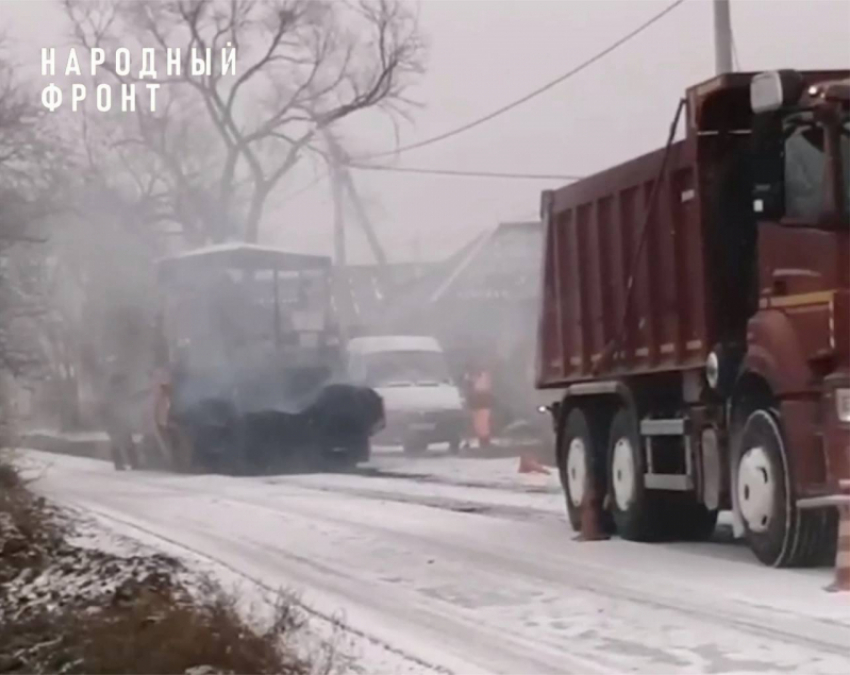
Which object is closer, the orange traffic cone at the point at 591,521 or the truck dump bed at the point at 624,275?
the truck dump bed at the point at 624,275

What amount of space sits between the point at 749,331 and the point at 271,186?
2914 cm

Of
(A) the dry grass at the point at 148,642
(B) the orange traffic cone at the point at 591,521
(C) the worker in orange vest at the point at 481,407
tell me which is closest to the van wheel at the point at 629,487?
(B) the orange traffic cone at the point at 591,521

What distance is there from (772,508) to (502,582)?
178 centimetres

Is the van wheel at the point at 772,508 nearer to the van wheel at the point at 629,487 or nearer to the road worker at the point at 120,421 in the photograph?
the van wheel at the point at 629,487

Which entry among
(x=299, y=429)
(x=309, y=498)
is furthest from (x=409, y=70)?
(x=309, y=498)

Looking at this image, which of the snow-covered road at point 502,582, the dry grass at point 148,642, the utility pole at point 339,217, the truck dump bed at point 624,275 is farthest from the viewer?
the utility pole at point 339,217

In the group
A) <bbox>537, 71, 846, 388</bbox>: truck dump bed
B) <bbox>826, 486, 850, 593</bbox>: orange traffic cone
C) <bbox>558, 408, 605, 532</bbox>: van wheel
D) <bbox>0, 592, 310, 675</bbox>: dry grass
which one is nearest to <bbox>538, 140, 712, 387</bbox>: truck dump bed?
<bbox>537, 71, 846, 388</bbox>: truck dump bed

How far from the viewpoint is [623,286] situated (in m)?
15.1

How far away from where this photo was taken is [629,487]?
14.9 m

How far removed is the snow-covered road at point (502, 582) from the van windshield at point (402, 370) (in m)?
11.7

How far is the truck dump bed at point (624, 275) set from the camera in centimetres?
1371

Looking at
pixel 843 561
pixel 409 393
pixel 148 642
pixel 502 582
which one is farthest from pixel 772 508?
pixel 409 393

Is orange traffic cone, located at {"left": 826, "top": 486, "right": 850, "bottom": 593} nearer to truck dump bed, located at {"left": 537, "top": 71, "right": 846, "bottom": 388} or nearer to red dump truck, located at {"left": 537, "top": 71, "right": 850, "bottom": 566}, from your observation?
red dump truck, located at {"left": 537, "top": 71, "right": 850, "bottom": 566}

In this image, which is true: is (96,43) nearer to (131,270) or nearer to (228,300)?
(131,270)
